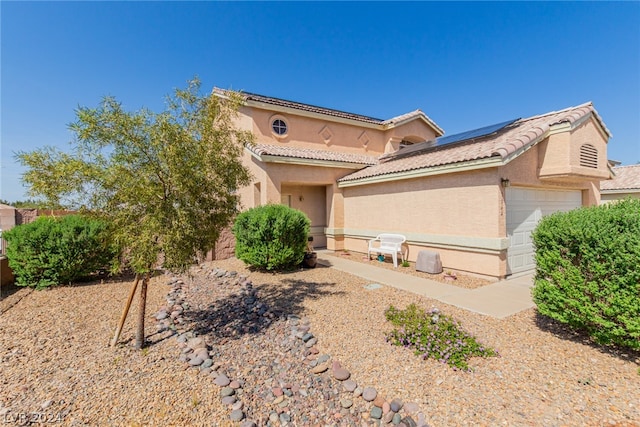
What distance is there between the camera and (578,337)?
15.6 feet

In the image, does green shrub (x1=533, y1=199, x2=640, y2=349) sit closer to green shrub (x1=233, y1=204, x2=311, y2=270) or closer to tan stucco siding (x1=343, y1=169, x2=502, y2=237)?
tan stucco siding (x1=343, y1=169, x2=502, y2=237)

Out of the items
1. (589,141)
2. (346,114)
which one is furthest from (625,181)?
(346,114)

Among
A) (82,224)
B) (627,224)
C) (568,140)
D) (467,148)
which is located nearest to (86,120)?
(82,224)

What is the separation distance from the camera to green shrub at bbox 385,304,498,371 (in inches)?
164

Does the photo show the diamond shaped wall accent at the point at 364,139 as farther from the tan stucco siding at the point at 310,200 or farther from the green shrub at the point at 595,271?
the green shrub at the point at 595,271

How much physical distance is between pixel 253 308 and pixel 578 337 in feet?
21.0

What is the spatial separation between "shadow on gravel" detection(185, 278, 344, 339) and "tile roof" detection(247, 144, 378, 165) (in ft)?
18.1

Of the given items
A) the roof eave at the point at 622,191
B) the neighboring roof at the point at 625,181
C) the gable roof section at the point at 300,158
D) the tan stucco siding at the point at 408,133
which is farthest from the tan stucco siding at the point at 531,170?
the neighboring roof at the point at 625,181

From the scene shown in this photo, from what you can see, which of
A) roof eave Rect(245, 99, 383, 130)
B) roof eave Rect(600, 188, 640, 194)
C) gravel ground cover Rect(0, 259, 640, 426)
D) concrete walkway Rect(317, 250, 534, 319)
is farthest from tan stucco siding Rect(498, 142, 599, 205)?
roof eave Rect(600, 188, 640, 194)

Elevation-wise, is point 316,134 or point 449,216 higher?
point 316,134

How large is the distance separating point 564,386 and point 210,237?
559 centimetres

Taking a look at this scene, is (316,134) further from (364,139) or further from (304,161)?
(304,161)

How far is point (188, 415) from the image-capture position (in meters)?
3.31

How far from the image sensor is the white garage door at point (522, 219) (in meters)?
8.60
